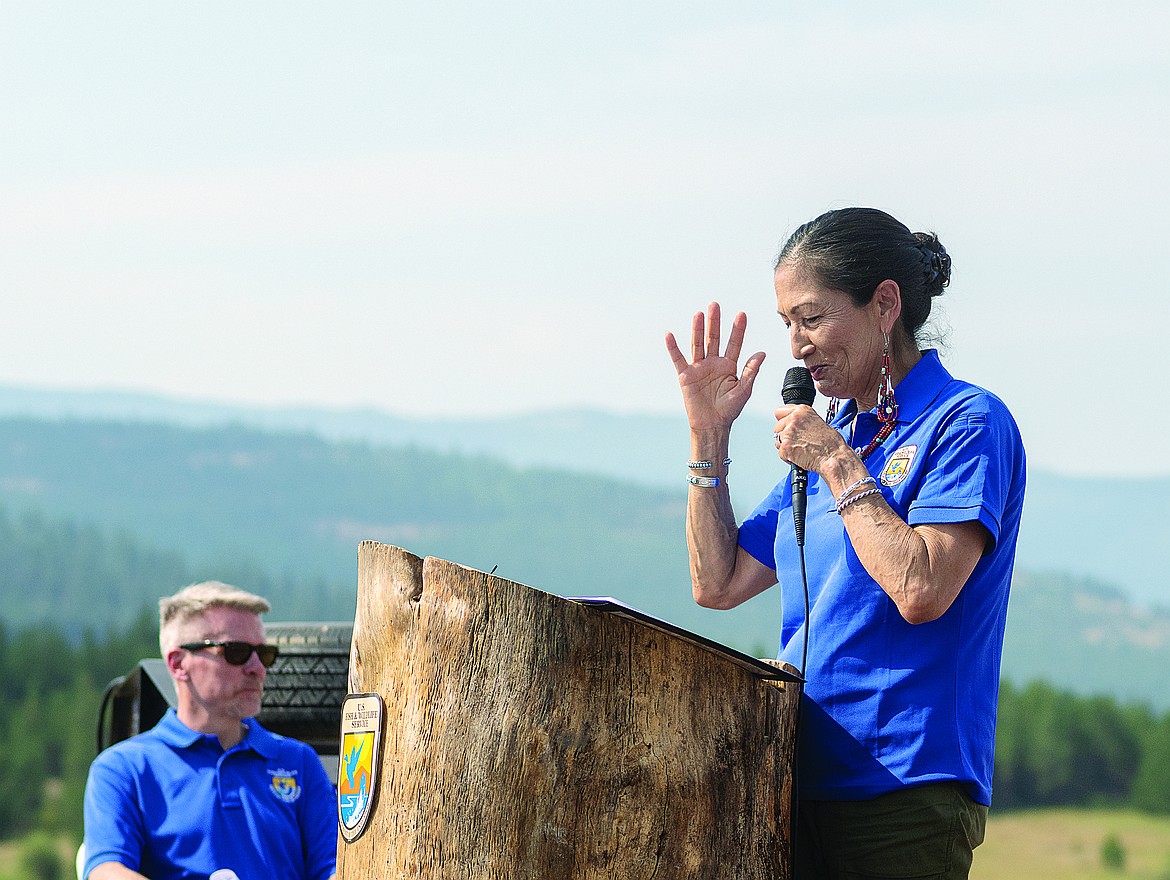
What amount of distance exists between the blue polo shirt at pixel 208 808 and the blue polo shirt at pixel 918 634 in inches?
73.6

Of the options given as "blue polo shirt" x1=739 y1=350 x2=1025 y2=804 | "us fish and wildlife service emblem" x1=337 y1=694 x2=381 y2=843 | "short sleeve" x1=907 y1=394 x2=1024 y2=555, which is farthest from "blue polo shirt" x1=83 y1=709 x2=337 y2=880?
"short sleeve" x1=907 y1=394 x2=1024 y2=555

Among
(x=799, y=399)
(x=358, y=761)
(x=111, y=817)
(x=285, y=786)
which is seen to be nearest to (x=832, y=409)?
(x=799, y=399)

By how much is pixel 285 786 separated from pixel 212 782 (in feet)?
0.70

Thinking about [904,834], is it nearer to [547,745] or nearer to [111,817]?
[547,745]

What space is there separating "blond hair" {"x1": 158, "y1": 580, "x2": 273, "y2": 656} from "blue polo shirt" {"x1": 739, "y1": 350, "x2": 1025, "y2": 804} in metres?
2.07

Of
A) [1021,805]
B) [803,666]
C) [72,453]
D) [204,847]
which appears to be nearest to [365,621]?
[803,666]

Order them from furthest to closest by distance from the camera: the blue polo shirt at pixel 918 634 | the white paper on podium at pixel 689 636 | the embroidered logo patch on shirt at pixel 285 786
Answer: the embroidered logo patch on shirt at pixel 285 786 < the blue polo shirt at pixel 918 634 < the white paper on podium at pixel 689 636

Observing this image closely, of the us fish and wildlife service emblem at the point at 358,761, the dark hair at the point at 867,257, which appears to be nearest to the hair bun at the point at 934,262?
the dark hair at the point at 867,257

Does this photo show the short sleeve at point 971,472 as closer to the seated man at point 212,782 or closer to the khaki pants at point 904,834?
the khaki pants at point 904,834

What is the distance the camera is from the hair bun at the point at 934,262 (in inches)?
90.4

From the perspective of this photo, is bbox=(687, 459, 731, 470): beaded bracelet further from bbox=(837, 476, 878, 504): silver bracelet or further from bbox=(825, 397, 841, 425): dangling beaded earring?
bbox=(837, 476, 878, 504): silver bracelet

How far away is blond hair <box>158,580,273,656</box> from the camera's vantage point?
3656 mm

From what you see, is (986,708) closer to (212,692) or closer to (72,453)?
(212,692)

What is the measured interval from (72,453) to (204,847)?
181ft
